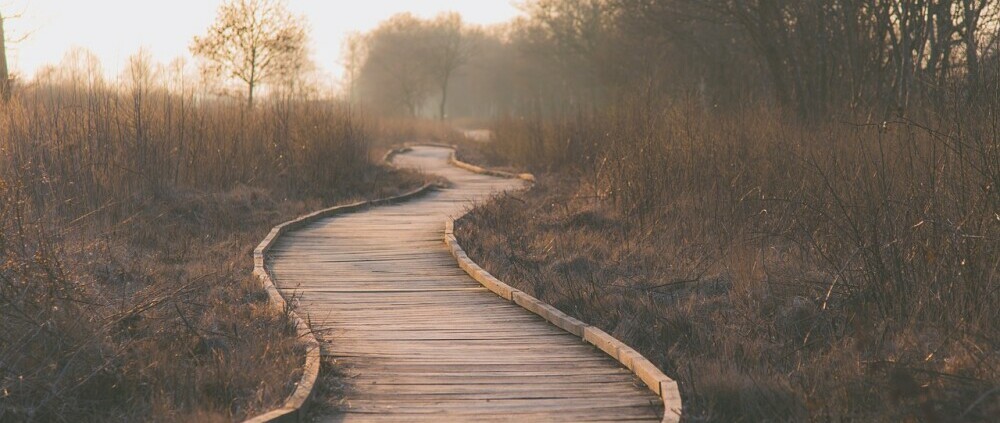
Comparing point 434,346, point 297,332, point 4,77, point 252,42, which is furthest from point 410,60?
point 434,346

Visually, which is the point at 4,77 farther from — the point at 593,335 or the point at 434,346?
the point at 593,335

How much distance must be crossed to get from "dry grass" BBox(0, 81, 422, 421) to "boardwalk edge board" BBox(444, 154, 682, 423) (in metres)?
1.61

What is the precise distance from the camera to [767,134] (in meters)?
10.0

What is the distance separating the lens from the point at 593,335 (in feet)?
18.9

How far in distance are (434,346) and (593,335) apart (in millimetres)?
889

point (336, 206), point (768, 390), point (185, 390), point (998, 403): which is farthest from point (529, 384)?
point (336, 206)

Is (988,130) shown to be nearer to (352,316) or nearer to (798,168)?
(798,168)

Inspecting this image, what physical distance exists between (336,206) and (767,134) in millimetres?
5251

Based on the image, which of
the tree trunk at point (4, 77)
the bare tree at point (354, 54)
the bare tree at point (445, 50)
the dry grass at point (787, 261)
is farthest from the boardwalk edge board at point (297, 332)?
the bare tree at point (354, 54)

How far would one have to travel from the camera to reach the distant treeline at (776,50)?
10.3m

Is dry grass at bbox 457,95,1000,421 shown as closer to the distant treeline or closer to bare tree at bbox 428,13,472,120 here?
the distant treeline

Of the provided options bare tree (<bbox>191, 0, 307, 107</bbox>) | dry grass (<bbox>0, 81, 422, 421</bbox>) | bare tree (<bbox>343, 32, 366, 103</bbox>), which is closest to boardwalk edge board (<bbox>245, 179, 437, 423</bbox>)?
dry grass (<bbox>0, 81, 422, 421</bbox>)

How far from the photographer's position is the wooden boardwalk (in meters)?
4.65

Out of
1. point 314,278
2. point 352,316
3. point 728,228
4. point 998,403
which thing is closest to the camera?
point 998,403
